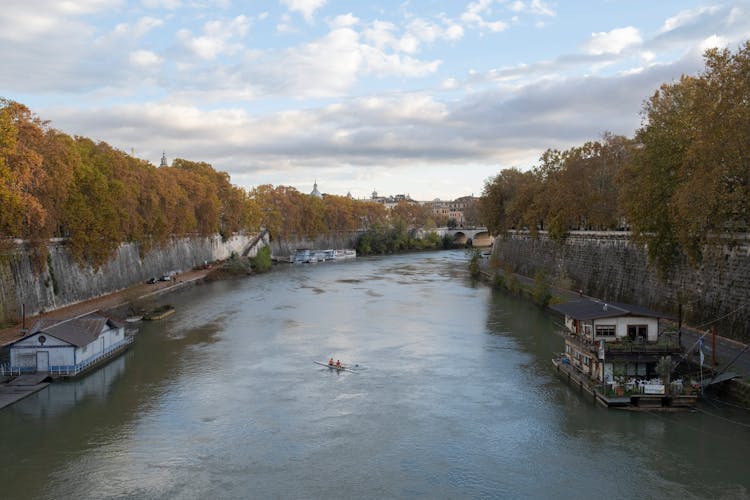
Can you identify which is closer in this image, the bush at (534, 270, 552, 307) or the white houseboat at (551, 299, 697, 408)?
the white houseboat at (551, 299, 697, 408)

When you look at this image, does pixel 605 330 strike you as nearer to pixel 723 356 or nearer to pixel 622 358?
pixel 622 358

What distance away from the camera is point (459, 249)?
123m

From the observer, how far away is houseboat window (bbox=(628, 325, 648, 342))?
79.3ft

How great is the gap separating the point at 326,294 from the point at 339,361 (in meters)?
24.5

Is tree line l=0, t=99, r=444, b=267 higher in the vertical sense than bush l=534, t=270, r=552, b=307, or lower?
higher

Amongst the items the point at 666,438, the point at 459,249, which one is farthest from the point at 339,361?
the point at 459,249

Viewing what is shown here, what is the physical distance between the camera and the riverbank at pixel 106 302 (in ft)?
101

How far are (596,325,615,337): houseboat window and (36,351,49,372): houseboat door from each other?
22493 mm

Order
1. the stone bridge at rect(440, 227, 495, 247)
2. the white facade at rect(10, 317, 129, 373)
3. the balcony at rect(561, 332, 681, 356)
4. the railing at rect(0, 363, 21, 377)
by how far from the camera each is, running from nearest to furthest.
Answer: the balcony at rect(561, 332, 681, 356)
the railing at rect(0, 363, 21, 377)
the white facade at rect(10, 317, 129, 373)
the stone bridge at rect(440, 227, 495, 247)

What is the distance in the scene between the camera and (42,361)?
25.8 metres

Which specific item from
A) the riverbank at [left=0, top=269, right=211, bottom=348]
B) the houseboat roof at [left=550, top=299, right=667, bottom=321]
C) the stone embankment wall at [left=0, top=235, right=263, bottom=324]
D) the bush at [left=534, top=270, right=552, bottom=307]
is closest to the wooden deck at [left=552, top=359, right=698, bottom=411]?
the houseboat roof at [left=550, top=299, right=667, bottom=321]

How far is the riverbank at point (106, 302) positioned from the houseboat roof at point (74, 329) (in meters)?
2.43

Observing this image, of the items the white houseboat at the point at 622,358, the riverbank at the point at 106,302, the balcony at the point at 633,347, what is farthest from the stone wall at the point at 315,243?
the balcony at the point at 633,347

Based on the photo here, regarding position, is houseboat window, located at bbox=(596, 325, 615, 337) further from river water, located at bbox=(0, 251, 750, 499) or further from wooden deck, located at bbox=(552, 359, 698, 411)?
wooden deck, located at bbox=(552, 359, 698, 411)
